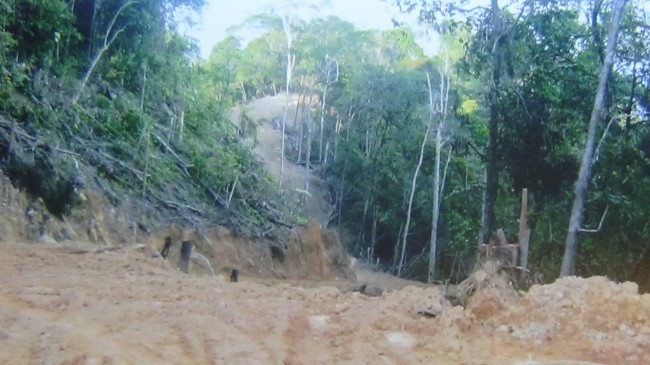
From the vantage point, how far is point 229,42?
4400cm

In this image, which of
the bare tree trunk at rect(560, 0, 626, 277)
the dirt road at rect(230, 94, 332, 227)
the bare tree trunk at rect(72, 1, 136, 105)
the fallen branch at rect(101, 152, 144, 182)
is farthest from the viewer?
the dirt road at rect(230, 94, 332, 227)

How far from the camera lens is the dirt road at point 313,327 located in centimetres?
425

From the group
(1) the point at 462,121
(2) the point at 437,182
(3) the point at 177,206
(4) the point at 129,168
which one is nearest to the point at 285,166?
(2) the point at 437,182

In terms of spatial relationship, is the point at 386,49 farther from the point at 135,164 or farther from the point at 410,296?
the point at 410,296

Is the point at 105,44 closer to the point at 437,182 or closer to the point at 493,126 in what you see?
the point at 493,126

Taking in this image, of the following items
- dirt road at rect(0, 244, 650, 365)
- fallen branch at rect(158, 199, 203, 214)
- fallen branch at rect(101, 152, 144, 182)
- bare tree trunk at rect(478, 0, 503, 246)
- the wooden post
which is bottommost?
the wooden post

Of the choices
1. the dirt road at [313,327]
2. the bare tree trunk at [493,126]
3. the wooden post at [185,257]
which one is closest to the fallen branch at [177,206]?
the wooden post at [185,257]

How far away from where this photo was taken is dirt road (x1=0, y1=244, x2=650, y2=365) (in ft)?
14.0

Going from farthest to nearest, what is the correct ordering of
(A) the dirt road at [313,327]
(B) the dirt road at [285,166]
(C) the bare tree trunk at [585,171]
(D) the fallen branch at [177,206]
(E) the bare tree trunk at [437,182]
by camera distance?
1. (B) the dirt road at [285,166]
2. (E) the bare tree trunk at [437,182]
3. (D) the fallen branch at [177,206]
4. (C) the bare tree trunk at [585,171]
5. (A) the dirt road at [313,327]

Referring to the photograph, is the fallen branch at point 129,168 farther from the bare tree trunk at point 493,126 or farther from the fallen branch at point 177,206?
the bare tree trunk at point 493,126

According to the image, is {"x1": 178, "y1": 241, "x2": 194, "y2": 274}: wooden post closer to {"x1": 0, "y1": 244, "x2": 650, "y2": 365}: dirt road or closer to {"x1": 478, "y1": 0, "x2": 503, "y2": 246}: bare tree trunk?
{"x1": 0, "y1": 244, "x2": 650, "y2": 365}: dirt road

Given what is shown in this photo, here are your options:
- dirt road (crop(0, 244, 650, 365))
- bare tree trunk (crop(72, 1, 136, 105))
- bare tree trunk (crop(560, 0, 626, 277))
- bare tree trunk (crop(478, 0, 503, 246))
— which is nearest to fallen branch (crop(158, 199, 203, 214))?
bare tree trunk (crop(72, 1, 136, 105))

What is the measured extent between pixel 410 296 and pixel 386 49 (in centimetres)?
3786

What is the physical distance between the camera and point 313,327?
193 inches
